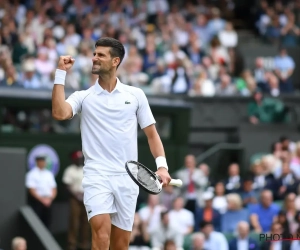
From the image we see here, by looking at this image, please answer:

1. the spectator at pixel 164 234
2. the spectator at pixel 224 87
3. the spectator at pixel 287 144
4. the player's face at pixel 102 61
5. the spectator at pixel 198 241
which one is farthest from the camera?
the spectator at pixel 224 87

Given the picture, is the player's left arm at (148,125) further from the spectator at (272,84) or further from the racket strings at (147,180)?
the spectator at (272,84)

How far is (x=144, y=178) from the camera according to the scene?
24.9 feet

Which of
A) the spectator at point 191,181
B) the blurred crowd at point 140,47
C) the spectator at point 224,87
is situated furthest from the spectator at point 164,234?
the spectator at point 224,87

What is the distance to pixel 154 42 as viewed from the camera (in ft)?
70.8

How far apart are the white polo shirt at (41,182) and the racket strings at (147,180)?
783 cm

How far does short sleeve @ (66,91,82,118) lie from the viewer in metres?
7.77

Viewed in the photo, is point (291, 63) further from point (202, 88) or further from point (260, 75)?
point (202, 88)

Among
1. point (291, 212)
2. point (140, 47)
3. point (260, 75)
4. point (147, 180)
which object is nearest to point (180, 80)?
point (140, 47)

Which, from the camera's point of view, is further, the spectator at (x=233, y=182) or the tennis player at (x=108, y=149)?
the spectator at (x=233, y=182)

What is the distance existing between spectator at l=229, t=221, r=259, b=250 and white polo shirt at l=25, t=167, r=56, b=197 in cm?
325

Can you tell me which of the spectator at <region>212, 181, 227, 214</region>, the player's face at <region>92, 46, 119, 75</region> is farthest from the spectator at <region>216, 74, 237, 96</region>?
the player's face at <region>92, 46, 119, 75</region>

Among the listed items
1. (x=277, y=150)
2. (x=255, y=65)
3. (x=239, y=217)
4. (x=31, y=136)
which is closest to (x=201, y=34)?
(x=255, y=65)

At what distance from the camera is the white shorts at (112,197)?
785 cm

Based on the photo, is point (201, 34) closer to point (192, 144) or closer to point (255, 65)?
point (255, 65)
